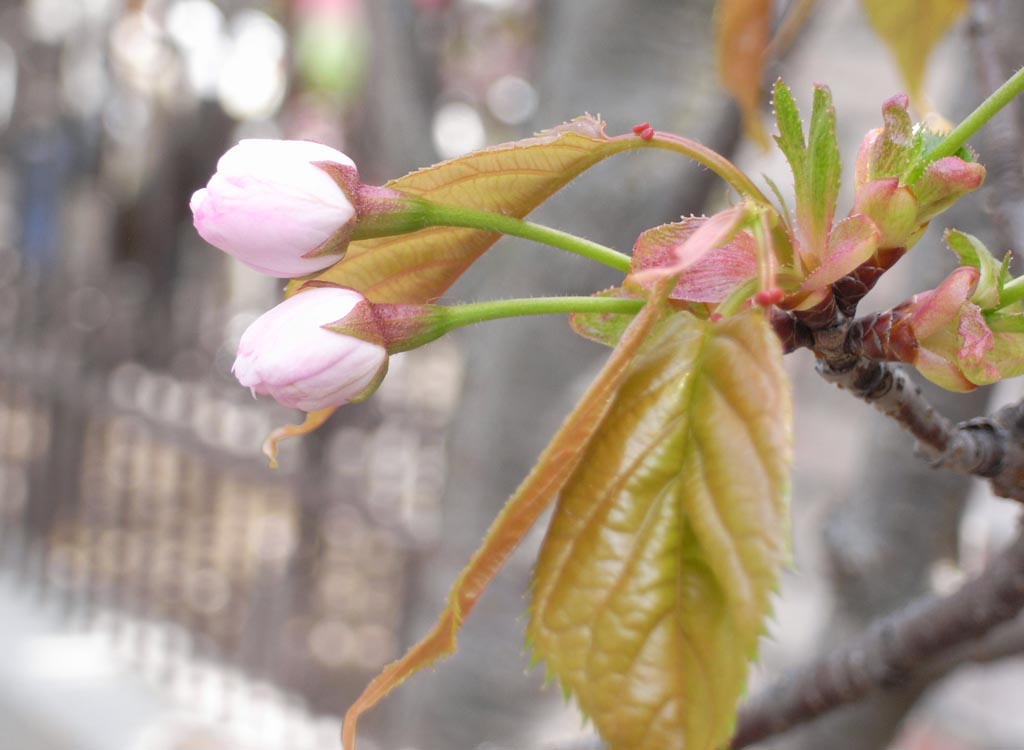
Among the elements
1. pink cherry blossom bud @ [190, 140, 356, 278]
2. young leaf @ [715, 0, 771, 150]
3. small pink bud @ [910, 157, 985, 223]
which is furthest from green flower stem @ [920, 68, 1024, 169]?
young leaf @ [715, 0, 771, 150]

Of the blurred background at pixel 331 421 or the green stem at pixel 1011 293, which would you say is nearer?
the green stem at pixel 1011 293

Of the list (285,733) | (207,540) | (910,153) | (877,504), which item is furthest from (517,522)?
(207,540)

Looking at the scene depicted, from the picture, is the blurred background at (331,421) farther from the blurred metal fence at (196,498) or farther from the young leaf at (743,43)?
the young leaf at (743,43)

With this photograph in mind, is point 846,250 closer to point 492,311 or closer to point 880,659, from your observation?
point 492,311

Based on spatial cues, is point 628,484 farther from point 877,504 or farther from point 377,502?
point 377,502

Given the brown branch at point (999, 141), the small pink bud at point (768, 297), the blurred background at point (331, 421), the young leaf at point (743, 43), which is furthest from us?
the blurred background at point (331, 421)

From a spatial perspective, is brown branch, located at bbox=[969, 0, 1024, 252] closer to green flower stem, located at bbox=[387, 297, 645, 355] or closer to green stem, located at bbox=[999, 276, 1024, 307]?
green stem, located at bbox=[999, 276, 1024, 307]

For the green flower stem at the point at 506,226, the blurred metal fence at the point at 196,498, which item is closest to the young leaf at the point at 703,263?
the green flower stem at the point at 506,226
